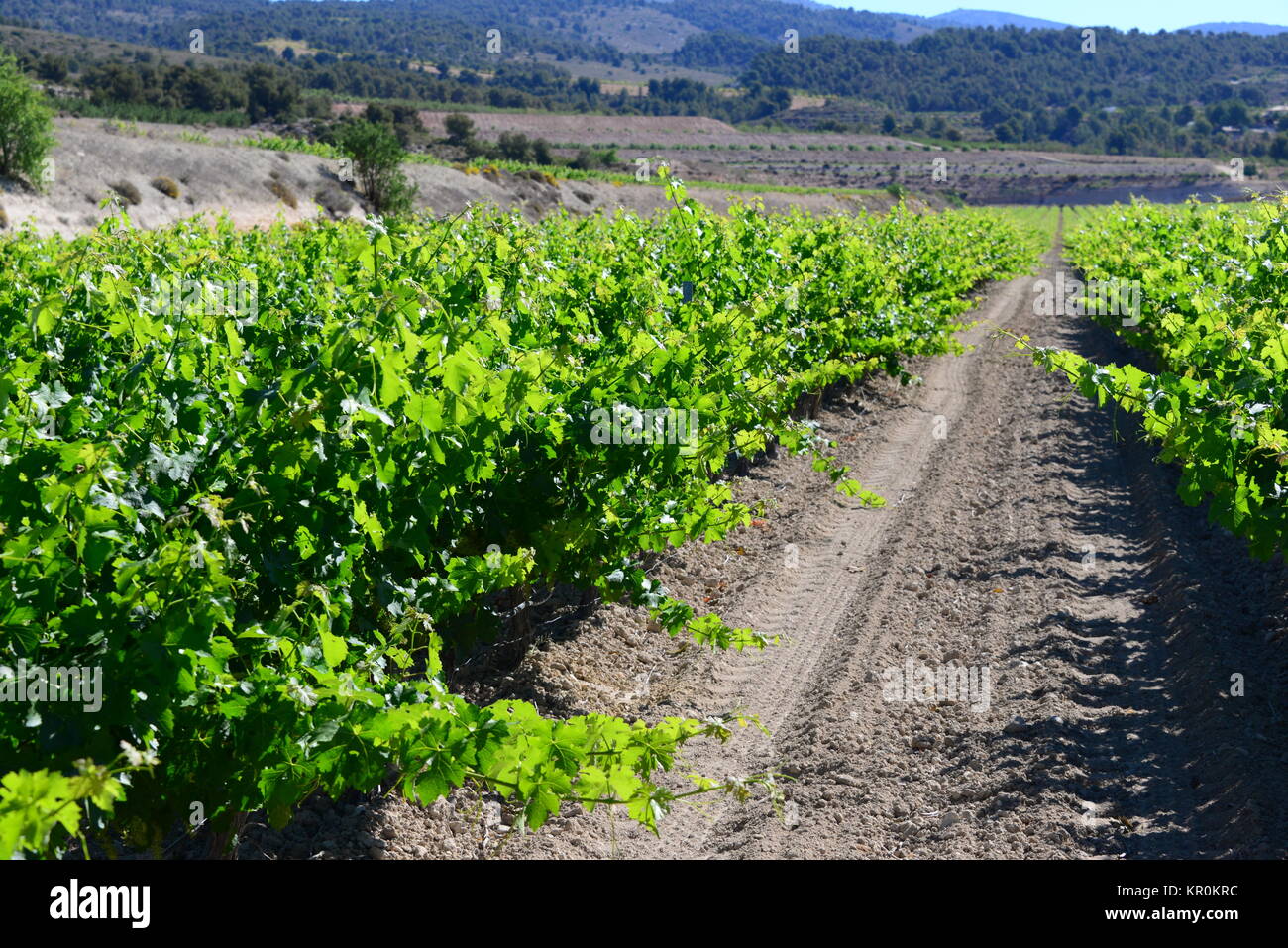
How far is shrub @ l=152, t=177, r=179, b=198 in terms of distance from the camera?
31.1m

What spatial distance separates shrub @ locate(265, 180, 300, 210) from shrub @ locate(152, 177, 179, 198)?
10.7 feet

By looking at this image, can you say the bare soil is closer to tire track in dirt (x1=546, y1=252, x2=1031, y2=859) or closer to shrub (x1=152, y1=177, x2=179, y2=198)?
shrub (x1=152, y1=177, x2=179, y2=198)

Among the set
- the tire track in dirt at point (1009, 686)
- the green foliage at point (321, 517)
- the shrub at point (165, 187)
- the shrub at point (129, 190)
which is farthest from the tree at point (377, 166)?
the green foliage at point (321, 517)

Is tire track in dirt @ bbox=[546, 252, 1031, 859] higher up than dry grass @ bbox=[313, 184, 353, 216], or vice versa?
dry grass @ bbox=[313, 184, 353, 216]

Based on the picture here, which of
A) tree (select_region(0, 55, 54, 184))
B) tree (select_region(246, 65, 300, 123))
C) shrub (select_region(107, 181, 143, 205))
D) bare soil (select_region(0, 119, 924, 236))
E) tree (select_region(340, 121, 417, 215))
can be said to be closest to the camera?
tree (select_region(0, 55, 54, 184))

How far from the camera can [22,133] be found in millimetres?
26953

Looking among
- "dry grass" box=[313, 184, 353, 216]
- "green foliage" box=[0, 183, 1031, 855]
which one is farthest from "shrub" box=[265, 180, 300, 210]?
"green foliage" box=[0, 183, 1031, 855]

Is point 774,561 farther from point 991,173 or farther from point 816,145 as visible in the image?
point 816,145

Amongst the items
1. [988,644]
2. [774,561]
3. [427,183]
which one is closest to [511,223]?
[774,561]

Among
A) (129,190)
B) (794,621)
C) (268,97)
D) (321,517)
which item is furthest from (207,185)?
(268,97)

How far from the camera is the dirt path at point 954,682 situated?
402 cm

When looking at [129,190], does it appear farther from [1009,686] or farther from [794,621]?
[1009,686]

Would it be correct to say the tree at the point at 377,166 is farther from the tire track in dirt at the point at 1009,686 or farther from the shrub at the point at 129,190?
the tire track in dirt at the point at 1009,686

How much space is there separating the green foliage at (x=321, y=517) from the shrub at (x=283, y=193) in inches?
1170
